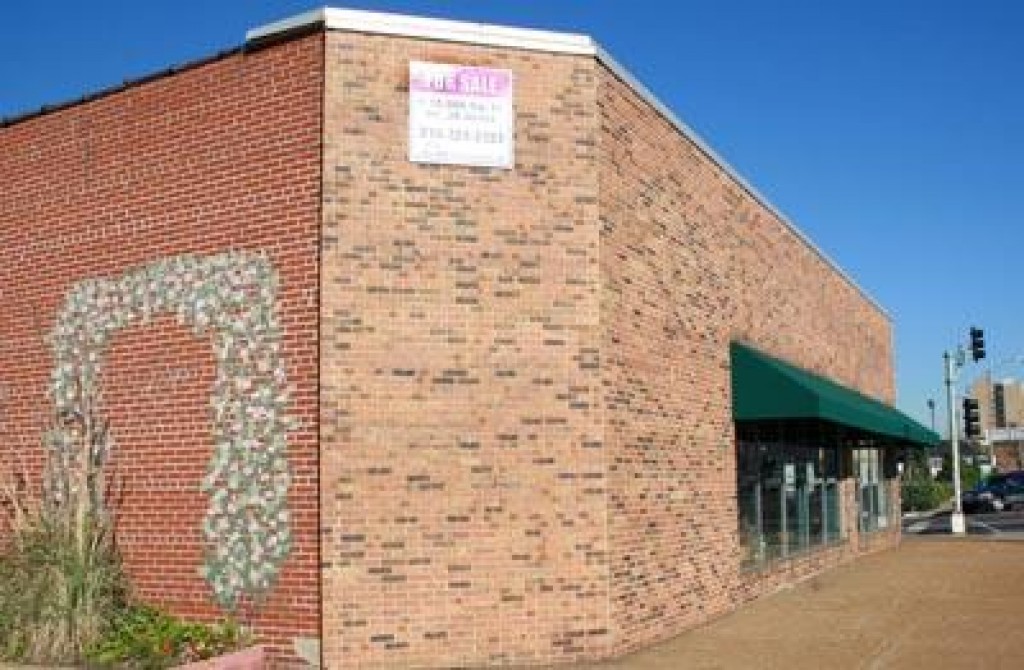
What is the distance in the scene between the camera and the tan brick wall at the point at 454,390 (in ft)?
33.9

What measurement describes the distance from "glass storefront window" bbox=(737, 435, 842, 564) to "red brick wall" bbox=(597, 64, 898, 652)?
45 cm

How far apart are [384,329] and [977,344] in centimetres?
2341

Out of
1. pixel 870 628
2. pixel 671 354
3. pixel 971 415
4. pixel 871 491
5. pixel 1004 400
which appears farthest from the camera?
pixel 1004 400

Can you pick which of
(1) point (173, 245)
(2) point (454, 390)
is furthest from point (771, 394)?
(1) point (173, 245)

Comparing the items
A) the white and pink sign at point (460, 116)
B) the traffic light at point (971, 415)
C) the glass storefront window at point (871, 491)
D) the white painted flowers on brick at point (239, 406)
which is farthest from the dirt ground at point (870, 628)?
the traffic light at point (971, 415)

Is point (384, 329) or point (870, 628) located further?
point (870, 628)

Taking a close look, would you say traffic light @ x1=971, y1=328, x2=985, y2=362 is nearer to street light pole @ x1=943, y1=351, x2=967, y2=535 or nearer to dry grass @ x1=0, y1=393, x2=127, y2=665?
street light pole @ x1=943, y1=351, x2=967, y2=535

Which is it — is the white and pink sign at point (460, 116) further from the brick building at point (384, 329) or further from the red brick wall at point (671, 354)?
the red brick wall at point (671, 354)

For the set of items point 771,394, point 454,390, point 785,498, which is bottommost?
point 785,498

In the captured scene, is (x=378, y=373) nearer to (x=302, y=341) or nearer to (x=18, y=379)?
(x=302, y=341)

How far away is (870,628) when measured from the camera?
41.5ft

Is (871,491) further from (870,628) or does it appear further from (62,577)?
(62,577)

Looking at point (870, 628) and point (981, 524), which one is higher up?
point (870, 628)

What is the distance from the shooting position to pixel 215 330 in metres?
11.3
